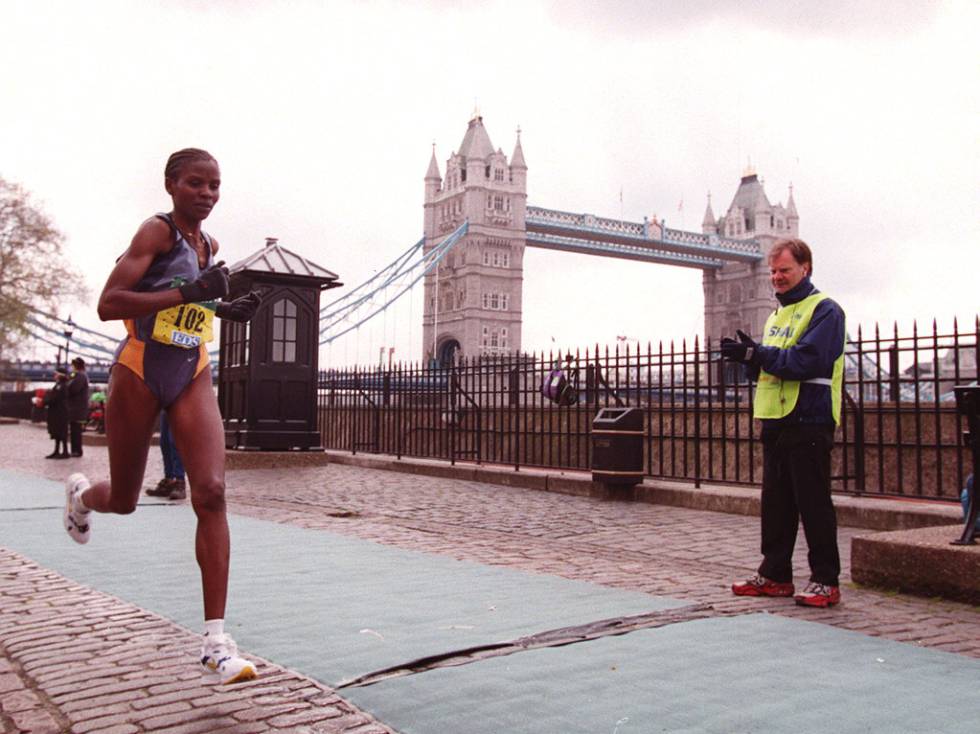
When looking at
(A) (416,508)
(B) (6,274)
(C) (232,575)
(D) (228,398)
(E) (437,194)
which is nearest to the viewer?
(C) (232,575)

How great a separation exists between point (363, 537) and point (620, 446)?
3604mm

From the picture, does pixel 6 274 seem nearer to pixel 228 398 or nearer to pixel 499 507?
pixel 228 398

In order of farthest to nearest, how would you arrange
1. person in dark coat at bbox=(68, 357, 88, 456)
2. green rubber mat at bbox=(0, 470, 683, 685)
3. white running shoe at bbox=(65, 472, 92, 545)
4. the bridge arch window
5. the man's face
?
person in dark coat at bbox=(68, 357, 88, 456)
the bridge arch window
the man's face
white running shoe at bbox=(65, 472, 92, 545)
green rubber mat at bbox=(0, 470, 683, 685)

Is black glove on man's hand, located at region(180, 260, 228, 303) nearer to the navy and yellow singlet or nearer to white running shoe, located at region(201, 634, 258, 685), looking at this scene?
the navy and yellow singlet

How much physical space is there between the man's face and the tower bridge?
83.6 meters

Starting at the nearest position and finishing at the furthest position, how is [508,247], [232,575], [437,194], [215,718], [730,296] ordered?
1. [215,718]
2. [232,575]
3. [508,247]
4. [437,194]
5. [730,296]

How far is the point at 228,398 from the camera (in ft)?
40.8

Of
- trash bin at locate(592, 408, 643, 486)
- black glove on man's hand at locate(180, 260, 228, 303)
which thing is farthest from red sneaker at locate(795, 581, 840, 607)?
trash bin at locate(592, 408, 643, 486)

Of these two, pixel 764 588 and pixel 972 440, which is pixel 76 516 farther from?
pixel 972 440

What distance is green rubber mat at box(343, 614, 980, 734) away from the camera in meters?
2.38

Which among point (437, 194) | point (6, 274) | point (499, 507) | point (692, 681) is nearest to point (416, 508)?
point (499, 507)

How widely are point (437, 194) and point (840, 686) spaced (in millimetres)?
101964

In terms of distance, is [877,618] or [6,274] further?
[6,274]

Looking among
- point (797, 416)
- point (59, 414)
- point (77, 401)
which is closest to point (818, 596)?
point (797, 416)
